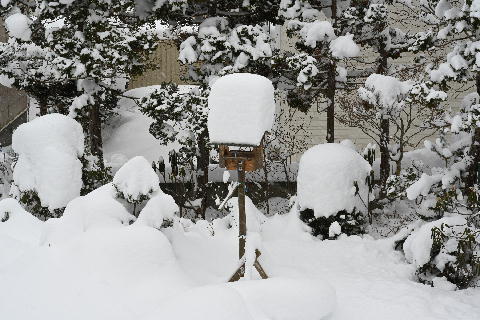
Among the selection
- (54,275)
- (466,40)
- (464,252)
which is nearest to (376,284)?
(464,252)

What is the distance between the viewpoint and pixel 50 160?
8953 mm

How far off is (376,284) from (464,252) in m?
1.25

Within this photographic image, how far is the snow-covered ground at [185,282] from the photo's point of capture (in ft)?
16.8

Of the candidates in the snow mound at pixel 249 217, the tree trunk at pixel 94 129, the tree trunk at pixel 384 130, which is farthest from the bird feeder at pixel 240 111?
the tree trunk at pixel 94 129

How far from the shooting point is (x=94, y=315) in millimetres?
5258

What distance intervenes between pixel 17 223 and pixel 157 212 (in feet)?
9.86

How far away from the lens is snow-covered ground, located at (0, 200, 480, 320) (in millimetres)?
5121

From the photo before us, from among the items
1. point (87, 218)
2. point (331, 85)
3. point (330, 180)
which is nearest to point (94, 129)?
point (87, 218)

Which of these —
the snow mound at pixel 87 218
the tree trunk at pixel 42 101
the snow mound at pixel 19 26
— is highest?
the snow mound at pixel 19 26

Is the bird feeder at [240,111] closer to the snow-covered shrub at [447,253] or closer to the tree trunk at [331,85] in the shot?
the snow-covered shrub at [447,253]

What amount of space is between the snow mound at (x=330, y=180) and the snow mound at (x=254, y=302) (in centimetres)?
324

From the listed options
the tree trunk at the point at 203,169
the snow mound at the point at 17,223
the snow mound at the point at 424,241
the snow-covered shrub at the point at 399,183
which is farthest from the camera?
the tree trunk at the point at 203,169

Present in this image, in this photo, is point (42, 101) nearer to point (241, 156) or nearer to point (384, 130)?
point (241, 156)

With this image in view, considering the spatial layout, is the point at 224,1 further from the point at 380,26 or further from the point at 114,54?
the point at 380,26
